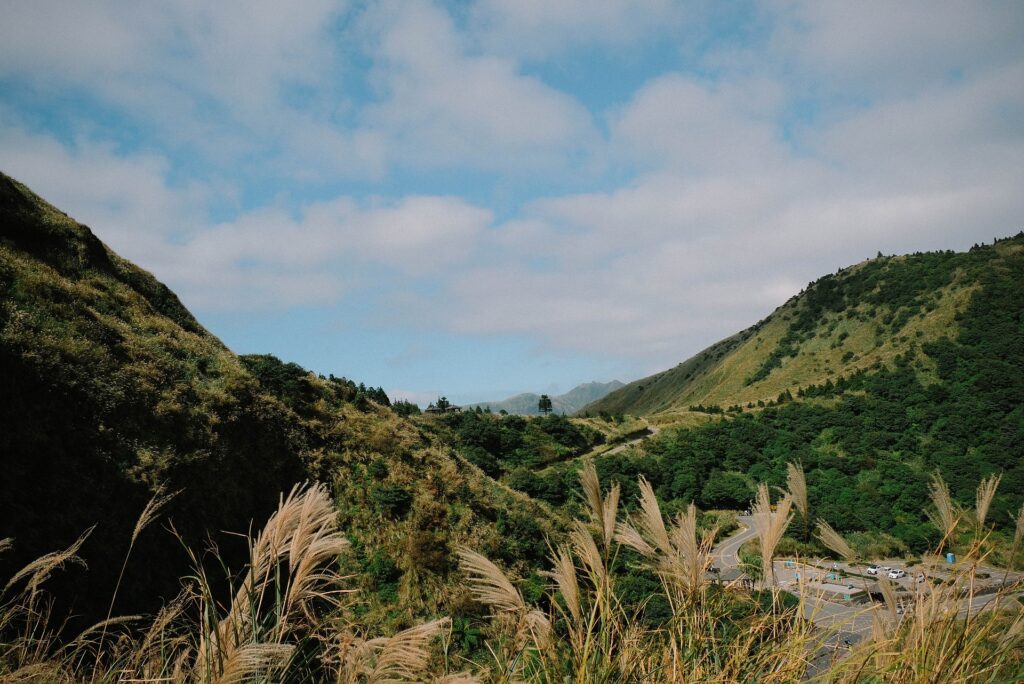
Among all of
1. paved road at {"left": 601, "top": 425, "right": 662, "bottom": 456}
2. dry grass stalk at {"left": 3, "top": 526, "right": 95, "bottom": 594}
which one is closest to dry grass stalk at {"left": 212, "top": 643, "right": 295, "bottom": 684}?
dry grass stalk at {"left": 3, "top": 526, "right": 95, "bottom": 594}

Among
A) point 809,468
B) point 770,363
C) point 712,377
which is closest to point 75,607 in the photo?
point 809,468

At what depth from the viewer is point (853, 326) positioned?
105750 millimetres

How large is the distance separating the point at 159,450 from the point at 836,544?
19347mm

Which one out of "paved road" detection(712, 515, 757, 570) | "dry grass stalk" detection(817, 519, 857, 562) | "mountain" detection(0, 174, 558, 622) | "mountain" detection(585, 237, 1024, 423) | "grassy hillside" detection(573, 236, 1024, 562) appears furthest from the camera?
"mountain" detection(585, 237, 1024, 423)

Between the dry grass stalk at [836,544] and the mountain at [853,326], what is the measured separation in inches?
3070

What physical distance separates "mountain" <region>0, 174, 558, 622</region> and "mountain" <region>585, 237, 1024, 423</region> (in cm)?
6321

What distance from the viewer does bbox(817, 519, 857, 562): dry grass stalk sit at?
12.6 feet

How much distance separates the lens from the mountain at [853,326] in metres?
84.2

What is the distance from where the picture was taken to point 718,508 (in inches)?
2314

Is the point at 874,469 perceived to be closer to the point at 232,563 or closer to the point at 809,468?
the point at 809,468

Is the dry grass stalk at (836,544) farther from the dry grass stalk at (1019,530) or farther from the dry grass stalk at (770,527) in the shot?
the dry grass stalk at (1019,530)

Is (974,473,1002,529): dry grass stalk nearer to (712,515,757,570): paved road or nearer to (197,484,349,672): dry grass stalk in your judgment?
(197,484,349,672): dry grass stalk

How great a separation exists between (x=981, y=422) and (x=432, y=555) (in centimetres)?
7160

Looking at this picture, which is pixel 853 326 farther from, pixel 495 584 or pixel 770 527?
pixel 495 584
